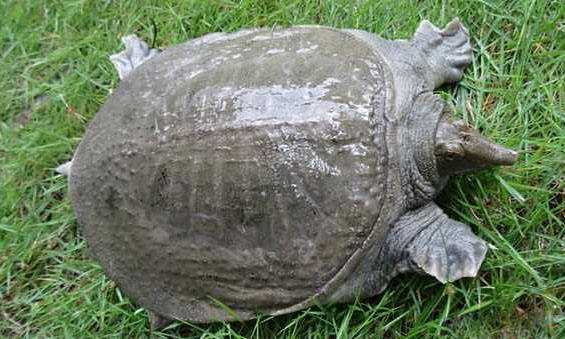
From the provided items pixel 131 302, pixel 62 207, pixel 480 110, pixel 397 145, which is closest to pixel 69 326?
pixel 131 302

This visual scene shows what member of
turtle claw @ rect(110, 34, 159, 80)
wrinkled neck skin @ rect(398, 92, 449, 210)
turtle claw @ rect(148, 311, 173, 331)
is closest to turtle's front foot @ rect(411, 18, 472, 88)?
wrinkled neck skin @ rect(398, 92, 449, 210)

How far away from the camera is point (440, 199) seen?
2.53 m

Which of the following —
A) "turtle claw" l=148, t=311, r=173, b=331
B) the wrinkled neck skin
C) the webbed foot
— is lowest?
"turtle claw" l=148, t=311, r=173, b=331

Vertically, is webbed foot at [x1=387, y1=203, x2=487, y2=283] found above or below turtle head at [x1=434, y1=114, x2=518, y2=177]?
below

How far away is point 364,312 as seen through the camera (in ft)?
7.94

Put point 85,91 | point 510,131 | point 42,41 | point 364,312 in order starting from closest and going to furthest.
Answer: point 364,312 → point 510,131 → point 85,91 → point 42,41

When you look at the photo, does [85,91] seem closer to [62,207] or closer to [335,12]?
[62,207]

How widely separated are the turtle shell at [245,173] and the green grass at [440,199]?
0.20 meters

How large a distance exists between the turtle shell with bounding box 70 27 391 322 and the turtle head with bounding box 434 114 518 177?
203 millimetres

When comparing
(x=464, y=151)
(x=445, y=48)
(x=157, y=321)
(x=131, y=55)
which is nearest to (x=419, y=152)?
(x=464, y=151)

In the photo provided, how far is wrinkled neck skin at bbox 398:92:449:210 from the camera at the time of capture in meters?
2.28

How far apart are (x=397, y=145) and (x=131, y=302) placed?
4.01ft

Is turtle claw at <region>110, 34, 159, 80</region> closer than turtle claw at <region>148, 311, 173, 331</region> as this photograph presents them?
No

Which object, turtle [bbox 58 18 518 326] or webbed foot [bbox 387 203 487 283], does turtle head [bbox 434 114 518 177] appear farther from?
webbed foot [bbox 387 203 487 283]
